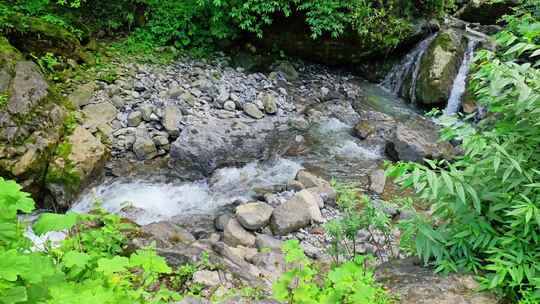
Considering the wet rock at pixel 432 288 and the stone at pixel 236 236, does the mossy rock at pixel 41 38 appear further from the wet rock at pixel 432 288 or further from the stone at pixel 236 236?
the wet rock at pixel 432 288

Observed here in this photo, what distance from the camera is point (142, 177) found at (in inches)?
240

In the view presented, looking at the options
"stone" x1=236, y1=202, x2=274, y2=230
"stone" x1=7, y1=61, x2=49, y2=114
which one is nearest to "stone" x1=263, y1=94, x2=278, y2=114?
"stone" x1=236, y1=202, x2=274, y2=230

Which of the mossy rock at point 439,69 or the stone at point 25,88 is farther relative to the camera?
the mossy rock at point 439,69

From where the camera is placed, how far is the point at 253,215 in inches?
201

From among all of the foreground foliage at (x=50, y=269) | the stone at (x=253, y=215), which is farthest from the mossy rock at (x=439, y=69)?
the foreground foliage at (x=50, y=269)

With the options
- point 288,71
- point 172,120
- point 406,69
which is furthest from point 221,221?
point 406,69

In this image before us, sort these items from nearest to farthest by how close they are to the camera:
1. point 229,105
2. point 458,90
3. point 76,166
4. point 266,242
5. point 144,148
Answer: point 266,242 < point 76,166 < point 144,148 < point 229,105 < point 458,90

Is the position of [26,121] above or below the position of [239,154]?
above

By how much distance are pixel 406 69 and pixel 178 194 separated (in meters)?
6.46

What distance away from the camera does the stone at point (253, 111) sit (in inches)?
302

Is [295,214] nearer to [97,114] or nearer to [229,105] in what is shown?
[229,105]

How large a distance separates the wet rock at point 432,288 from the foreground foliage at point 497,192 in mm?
81

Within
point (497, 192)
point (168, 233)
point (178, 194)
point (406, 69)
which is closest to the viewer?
point (497, 192)

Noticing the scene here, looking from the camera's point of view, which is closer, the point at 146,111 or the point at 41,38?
the point at 146,111
